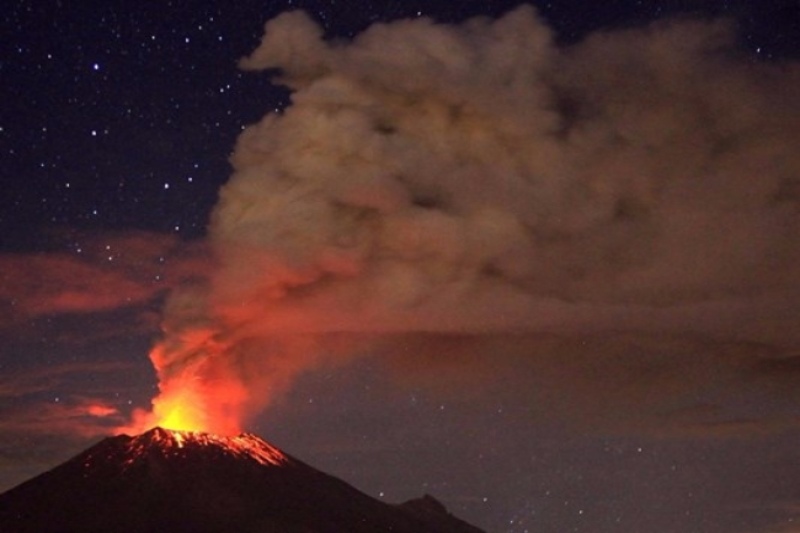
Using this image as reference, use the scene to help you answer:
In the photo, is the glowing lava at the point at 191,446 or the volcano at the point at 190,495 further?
the glowing lava at the point at 191,446

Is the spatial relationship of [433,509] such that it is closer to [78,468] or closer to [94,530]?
[78,468]

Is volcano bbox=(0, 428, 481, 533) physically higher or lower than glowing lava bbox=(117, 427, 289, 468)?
lower

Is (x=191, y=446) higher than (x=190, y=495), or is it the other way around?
(x=191, y=446)

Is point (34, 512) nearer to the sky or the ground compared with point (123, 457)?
nearer to the ground

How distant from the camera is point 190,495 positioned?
113 m

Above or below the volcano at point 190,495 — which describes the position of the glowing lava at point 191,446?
above

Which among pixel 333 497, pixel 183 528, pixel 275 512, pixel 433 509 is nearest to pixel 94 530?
pixel 183 528

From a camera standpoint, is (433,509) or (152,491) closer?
(152,491)

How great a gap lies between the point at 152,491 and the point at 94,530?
11.5 meters

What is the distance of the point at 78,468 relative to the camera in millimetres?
125250

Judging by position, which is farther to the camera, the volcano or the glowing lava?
the glowing lava

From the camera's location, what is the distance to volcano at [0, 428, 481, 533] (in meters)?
107

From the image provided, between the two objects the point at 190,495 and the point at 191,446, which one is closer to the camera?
the point at 190,495

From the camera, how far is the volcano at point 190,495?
107 meters
